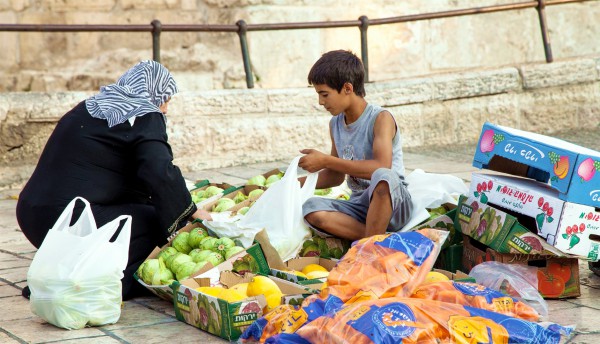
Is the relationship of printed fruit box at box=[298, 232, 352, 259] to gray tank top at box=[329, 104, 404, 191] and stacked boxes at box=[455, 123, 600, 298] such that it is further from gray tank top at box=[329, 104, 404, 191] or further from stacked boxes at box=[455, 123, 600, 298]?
stacked boxes at box=[455, 123, 600, 298]

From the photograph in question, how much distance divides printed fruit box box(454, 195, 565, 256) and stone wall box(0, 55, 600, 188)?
3.81 meters

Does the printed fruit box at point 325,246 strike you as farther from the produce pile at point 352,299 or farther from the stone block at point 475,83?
the stone block at point 475,83

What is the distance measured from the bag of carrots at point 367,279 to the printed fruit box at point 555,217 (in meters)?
0.63

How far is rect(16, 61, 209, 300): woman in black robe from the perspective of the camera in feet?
15.1

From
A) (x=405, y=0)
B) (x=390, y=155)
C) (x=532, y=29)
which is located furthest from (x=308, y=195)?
(x=532, y=29)

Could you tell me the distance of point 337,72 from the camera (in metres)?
4.88

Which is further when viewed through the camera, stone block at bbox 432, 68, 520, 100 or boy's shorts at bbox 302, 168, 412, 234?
stone block at bbox 432, 68, 520, 100

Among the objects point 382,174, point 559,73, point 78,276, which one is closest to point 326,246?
point 382,174

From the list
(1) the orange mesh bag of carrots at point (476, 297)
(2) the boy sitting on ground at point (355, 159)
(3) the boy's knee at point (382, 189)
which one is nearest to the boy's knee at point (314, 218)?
(2) the boy sitting on ground at point (355, 159)

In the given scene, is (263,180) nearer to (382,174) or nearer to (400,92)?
(382,174)

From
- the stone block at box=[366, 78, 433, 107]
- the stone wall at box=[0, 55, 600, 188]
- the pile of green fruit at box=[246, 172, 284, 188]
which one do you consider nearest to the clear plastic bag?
the pile of green fruit at box=[246, 172, 284, 188]

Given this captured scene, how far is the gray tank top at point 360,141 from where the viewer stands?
197 inches

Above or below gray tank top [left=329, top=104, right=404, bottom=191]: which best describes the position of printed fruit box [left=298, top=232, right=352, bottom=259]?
below

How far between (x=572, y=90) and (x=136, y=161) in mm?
6528
